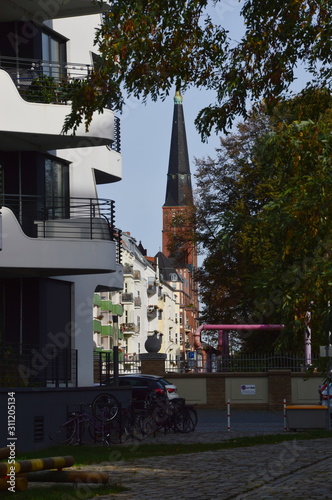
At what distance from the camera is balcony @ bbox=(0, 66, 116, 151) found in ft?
74.2

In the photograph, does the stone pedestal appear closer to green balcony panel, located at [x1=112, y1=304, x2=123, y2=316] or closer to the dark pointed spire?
green balcony panel, located at [x1=112, y1=304, x2=123, y2=316]

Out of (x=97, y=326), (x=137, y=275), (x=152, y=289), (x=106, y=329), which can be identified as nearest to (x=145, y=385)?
(x=97, y=326)

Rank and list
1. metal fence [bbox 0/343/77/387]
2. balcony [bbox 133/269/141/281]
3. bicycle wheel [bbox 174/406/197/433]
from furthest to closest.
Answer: balcony [bbox 133/269/141/281] < bicycle wheel [bbox 174/406/197/433] < metal fence [bbox 0/343/77/387]

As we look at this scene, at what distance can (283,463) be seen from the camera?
58.0 ft

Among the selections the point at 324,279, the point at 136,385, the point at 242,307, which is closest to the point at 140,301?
the point at 242,307

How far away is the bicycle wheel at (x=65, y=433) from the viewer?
22.3 m

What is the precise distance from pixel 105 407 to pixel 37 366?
68.7 inches

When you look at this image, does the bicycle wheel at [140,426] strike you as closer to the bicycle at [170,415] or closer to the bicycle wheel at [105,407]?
the bicycle wheel at [105,407]

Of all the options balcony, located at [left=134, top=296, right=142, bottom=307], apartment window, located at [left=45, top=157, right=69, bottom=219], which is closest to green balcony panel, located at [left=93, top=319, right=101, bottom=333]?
balcony, located at [left=134, top=296, right=142, bottom=307]

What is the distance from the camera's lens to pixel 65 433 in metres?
22.7

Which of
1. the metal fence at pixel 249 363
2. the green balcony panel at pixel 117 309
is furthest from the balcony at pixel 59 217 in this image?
the green balcony panel at pixel 117 309

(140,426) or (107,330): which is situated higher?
(107,330)

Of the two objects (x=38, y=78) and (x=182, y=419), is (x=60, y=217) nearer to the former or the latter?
(x=38, y=78)

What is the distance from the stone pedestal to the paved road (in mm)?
20517
